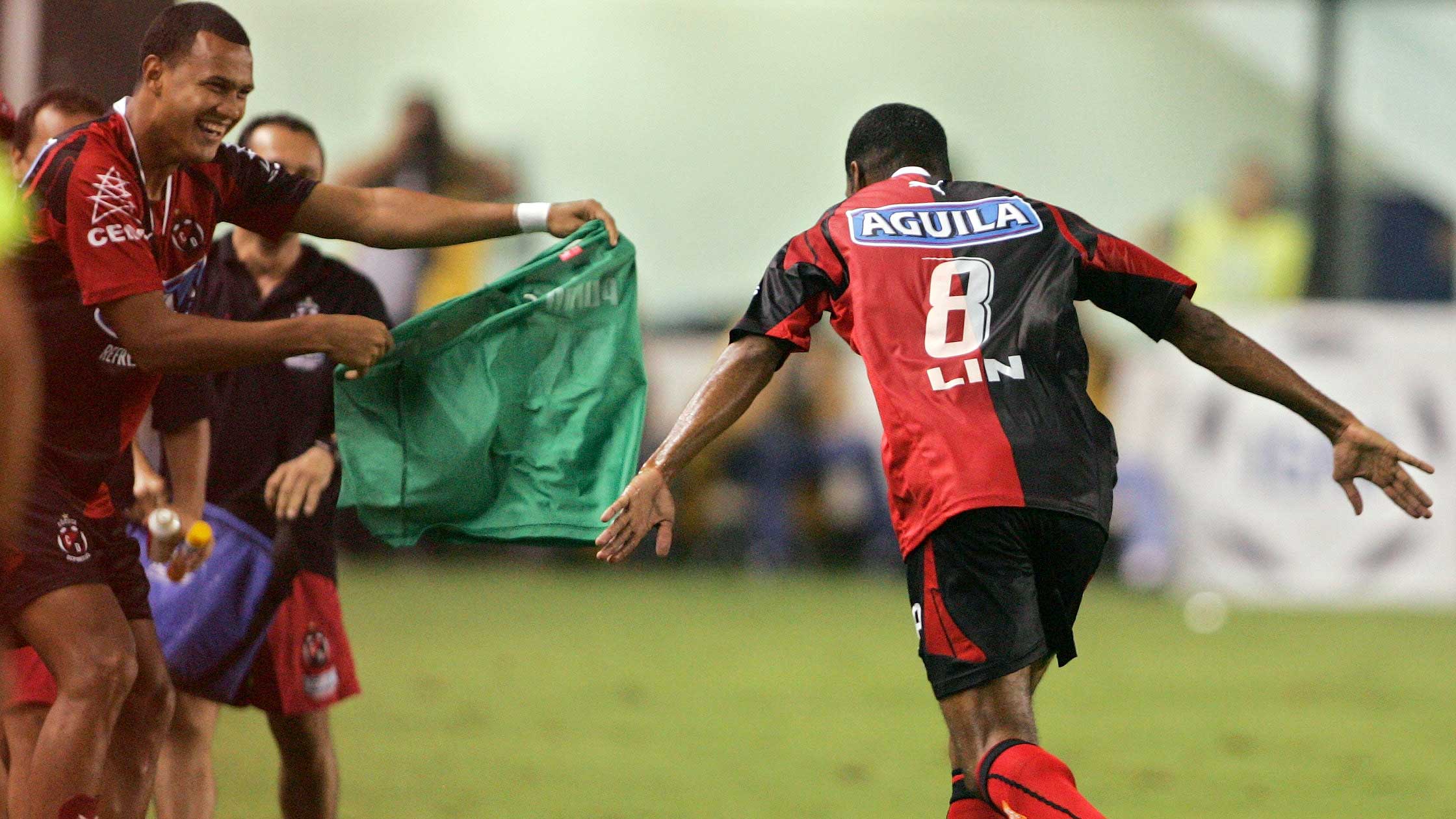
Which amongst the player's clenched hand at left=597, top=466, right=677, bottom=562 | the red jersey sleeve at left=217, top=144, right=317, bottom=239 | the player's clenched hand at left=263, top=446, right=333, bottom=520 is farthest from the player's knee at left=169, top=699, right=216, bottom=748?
the player's clenched hand at left=597, top=466, right=677, bottom=562

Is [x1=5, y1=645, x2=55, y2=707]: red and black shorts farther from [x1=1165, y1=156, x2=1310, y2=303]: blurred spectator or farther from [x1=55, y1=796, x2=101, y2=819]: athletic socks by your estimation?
[x1=1165, y1=156, x2=1310, y2=303]: blurred spectator

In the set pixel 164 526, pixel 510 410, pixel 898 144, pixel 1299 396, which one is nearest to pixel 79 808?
pixel 164 526

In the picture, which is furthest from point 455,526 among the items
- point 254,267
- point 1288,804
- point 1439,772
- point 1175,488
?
point 1175,488

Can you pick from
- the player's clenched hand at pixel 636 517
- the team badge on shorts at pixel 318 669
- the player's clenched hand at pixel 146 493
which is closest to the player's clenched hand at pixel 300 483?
the player's clenched hand at pixel 146 493

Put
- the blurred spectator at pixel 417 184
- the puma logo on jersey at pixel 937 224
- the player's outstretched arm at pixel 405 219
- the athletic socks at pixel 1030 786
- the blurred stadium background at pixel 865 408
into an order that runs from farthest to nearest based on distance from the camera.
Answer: the blurred spectator at pixel 417 184 < the blurred stadium background at pixel 865 408 < the player's outstretched arm at pixel 405 219 < the puma logo on jersey at pixel 937 224 < the athletic socks at pixel 1030 786

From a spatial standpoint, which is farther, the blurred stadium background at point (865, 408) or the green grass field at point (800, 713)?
the blurred stadium background at point (865, 408)

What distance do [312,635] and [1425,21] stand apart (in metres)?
15.6

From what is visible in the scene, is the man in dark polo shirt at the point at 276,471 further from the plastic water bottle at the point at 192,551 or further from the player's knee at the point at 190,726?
the plastic water bottle at the point at 192,551

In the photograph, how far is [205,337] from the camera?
14.7ft

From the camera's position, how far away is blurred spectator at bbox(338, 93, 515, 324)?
13336 mm

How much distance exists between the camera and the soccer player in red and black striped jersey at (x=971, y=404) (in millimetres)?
4480

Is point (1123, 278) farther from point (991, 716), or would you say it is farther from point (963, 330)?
point (991, 716)

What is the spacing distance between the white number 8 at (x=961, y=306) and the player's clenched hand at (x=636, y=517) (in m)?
0.76

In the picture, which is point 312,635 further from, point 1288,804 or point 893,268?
point 1288,804
